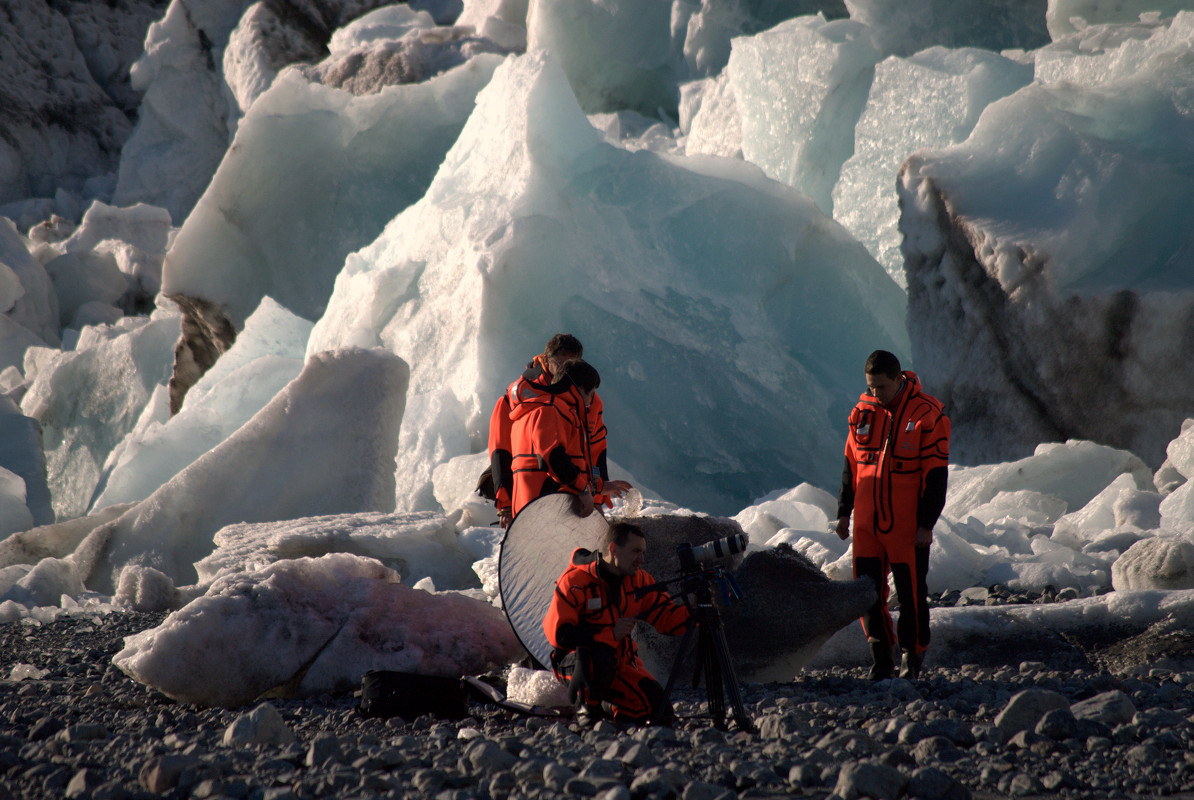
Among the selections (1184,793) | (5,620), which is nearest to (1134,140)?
(1184,793)

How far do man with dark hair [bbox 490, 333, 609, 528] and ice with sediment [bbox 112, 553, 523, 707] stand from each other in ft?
1.64

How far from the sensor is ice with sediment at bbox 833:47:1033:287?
29.3ft

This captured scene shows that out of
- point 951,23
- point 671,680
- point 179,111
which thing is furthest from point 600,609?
point 179,111

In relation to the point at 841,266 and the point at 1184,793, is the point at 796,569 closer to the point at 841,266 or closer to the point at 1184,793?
the point at 1184,793

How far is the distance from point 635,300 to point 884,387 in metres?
5.01

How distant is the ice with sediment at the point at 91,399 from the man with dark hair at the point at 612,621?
39.4 feet

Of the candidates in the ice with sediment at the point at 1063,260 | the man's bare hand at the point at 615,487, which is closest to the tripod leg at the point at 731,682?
the man's bare hand at the point at 615,487

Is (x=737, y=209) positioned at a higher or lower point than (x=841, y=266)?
higher

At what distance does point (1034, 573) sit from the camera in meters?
4.64

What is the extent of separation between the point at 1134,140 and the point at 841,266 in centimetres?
254

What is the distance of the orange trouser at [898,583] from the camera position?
331 centimetres

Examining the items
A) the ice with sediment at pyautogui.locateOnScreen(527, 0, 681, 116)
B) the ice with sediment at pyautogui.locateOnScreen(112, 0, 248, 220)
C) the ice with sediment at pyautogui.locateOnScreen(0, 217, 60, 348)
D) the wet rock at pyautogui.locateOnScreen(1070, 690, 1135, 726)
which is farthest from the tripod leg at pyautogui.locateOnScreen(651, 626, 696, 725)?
the ice with sediment at pyautogui.locateOnScreen(112, 0, 248, 220)

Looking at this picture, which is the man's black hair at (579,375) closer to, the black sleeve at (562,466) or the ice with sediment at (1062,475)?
the black sleeve at (562,466)

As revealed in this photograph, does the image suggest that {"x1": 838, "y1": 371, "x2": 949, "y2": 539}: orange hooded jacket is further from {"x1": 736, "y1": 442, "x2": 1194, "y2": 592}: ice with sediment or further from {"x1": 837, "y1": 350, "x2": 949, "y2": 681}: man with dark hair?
{"x1": 736, "y1": 442, "x2": 1194, "y2": 592}: ice with sediment
